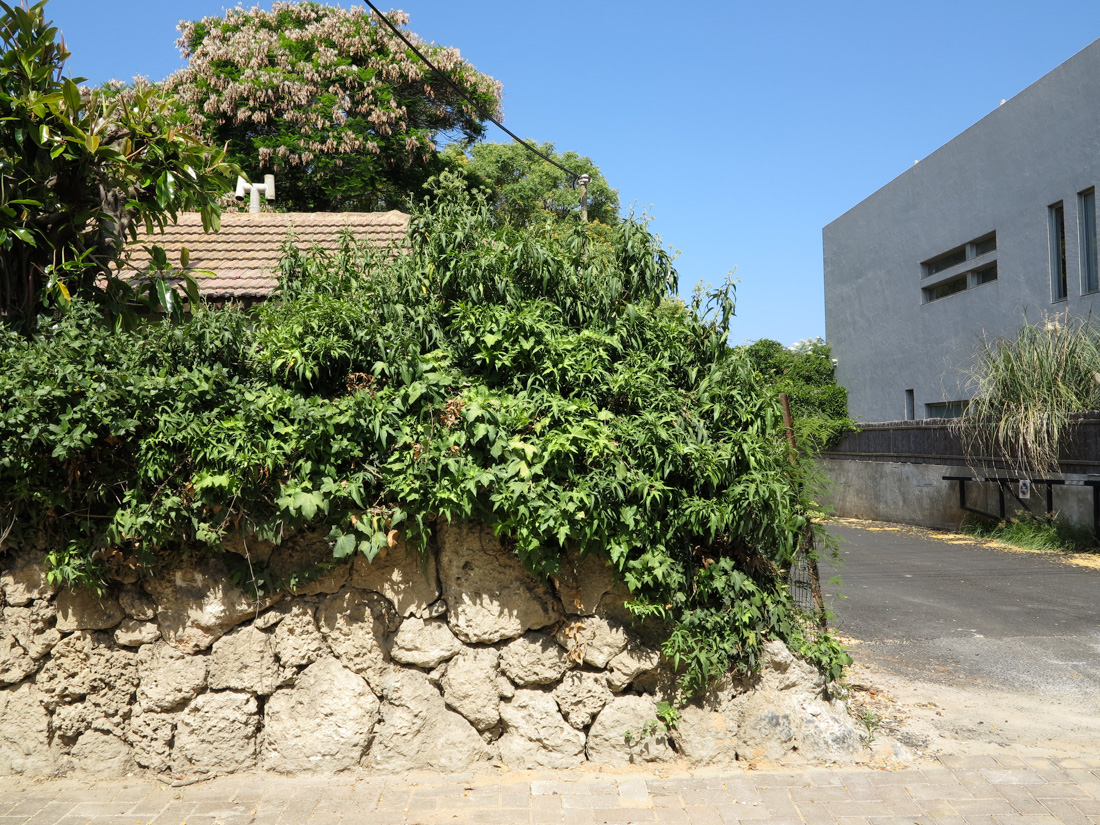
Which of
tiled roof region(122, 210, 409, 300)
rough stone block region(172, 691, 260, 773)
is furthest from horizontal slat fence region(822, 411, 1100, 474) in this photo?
rough stone block region(172, 691, 260, 773)

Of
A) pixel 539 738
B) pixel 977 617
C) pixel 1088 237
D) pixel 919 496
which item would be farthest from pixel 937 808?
pixel 1088 237

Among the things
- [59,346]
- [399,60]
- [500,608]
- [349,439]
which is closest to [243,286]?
[59,346]

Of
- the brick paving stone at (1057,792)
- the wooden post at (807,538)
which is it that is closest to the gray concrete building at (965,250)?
the wooden post at (807,538)

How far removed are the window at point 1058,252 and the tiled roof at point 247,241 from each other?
1105 centimetres

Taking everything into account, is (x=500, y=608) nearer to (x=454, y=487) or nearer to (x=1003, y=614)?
(x=454, y=487)

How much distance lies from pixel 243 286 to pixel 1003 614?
25.7 ft

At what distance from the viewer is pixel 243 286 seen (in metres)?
7.56

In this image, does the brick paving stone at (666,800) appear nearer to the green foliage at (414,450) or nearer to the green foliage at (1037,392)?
the green foliage at (414,450)

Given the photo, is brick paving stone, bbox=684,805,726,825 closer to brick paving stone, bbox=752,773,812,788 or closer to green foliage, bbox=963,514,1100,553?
brick paving stone, bbox=752,773,812,788

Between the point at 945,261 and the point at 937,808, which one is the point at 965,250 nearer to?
the point at 945,261

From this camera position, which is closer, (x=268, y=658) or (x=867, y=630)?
(x=268, y=658)

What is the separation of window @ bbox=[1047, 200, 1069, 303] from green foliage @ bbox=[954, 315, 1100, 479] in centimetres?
178

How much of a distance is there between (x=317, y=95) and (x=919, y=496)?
17393 millimetres

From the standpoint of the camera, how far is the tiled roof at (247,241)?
25.0ft
